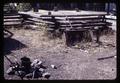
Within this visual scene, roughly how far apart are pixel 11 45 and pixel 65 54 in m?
2.37

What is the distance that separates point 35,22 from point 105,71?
7259 mm

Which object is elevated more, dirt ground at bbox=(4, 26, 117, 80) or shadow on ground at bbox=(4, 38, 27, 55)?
shadow on ground at bbox=(4, 38, 27, 55)

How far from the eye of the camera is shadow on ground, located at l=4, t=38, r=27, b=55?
855cm

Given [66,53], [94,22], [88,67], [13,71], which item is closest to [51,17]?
[94,22]

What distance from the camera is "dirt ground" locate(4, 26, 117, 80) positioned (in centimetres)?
597

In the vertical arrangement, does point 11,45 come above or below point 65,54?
above

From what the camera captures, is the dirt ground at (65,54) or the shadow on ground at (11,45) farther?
the shadow on ground at (11,45)

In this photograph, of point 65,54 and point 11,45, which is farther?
point 11,45

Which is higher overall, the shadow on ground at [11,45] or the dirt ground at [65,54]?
the shadow on ground at [11,45]

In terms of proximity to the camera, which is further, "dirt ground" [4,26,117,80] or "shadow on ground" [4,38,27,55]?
"shadow on ground" [4,38,27,55]

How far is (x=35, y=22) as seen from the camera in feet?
41.8

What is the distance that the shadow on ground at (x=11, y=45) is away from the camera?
855 cm

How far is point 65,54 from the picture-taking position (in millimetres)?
8133

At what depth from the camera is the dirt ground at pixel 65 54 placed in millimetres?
5973
